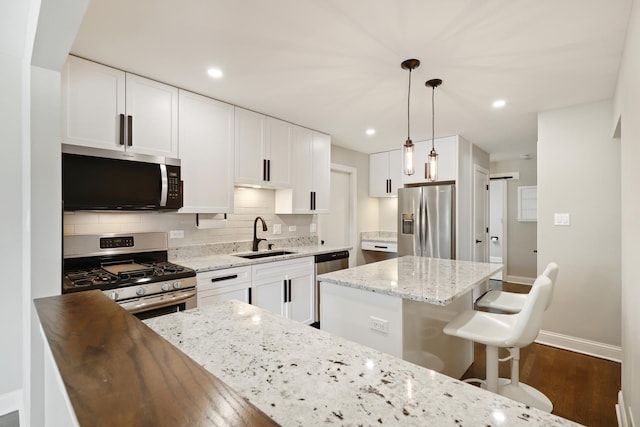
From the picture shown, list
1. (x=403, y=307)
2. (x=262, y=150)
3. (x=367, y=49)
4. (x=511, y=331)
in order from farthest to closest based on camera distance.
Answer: (x=262, y=150) → (x=367, y=49) → (x=403, y=307) → (x=511, y=331)

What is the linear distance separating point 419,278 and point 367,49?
153 cm

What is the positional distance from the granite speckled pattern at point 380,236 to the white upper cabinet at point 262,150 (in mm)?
2059

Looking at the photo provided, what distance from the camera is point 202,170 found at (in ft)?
9.20

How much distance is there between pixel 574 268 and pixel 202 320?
Answer: 3.48 metres

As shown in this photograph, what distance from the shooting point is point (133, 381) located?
569 millimetres

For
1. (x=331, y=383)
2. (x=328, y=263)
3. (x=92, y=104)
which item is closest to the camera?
(x=331, y=383)

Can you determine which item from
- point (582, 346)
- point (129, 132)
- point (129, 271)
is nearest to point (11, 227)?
point (129, 271)

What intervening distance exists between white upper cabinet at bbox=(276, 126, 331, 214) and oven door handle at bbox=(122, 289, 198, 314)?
1643mm

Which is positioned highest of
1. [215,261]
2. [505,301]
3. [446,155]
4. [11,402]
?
[446,155]

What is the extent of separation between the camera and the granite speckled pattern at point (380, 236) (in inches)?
198

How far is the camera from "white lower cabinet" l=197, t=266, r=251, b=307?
251cm

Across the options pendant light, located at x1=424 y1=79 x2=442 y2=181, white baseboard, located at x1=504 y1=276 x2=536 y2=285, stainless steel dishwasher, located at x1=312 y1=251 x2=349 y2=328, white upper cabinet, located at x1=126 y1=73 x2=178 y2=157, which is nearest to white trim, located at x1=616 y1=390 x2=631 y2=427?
pendant light, located at x1=424 y1=79 x2=442 y2=181

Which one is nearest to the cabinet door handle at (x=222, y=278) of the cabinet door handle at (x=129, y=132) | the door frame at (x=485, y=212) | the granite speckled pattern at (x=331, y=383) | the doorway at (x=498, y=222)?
the cabinet door handle at (x=129, y=132)

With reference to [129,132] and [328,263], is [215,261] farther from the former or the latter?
[328,263]
